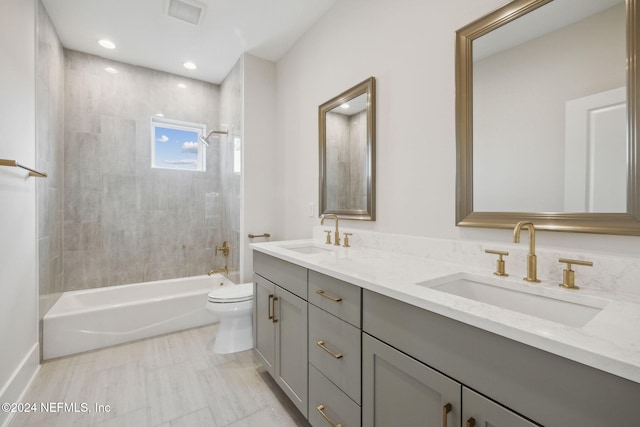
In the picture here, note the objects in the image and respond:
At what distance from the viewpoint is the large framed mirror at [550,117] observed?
876 mm

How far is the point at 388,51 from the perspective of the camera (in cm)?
164

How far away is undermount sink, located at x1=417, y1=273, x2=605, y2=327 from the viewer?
2.77ft

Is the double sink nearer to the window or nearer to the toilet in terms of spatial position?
the toilet

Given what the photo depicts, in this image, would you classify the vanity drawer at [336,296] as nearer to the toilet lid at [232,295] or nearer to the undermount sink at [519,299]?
the undermount sink at [519,299]

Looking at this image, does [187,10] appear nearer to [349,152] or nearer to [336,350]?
[349,152]

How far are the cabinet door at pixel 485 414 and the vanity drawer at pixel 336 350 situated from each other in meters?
0.41

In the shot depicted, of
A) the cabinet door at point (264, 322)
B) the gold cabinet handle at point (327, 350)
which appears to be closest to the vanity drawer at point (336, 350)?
the gold cabinet handle at point (327, 350)

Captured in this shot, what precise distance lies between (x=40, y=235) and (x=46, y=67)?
4.41 ft

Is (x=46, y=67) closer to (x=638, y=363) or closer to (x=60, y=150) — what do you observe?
(x=60, y=150)

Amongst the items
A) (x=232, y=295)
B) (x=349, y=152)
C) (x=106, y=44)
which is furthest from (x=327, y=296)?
(x=106, y=44)

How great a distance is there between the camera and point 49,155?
7.47 ft

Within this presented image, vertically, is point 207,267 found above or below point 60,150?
below

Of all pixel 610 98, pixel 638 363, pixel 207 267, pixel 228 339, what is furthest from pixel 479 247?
A: pixel 207 267

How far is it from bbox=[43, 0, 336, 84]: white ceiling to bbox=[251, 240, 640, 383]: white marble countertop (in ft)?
6.72
